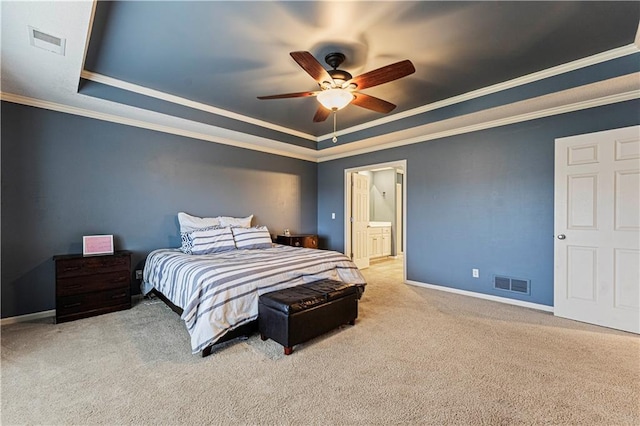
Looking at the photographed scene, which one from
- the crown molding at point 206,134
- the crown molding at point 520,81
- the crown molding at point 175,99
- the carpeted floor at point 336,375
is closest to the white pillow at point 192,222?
the crown molding at point 206,134

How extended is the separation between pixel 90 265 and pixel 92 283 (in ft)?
0.69

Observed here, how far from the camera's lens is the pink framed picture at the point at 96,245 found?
3.40 metres

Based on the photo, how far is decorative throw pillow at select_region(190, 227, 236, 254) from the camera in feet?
12.5

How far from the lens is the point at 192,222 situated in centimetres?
424

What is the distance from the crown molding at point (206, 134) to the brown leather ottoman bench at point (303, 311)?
284cm

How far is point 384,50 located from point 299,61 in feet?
3.09

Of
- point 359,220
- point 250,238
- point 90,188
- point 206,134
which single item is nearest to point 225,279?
point 250,238

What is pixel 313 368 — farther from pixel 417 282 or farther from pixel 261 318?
pixel 417 282

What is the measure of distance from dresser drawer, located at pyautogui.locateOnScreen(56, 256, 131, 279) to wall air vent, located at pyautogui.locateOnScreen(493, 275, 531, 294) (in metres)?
4.78

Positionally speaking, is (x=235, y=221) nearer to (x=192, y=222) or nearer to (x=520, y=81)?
(x=192, y=222)

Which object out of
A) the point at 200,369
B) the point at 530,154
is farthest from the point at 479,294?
the point at 200,369

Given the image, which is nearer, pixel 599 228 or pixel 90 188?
pixel 599 228

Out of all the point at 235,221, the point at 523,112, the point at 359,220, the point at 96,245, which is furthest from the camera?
the point at 359,220

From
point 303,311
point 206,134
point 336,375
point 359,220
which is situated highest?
point 206,134
